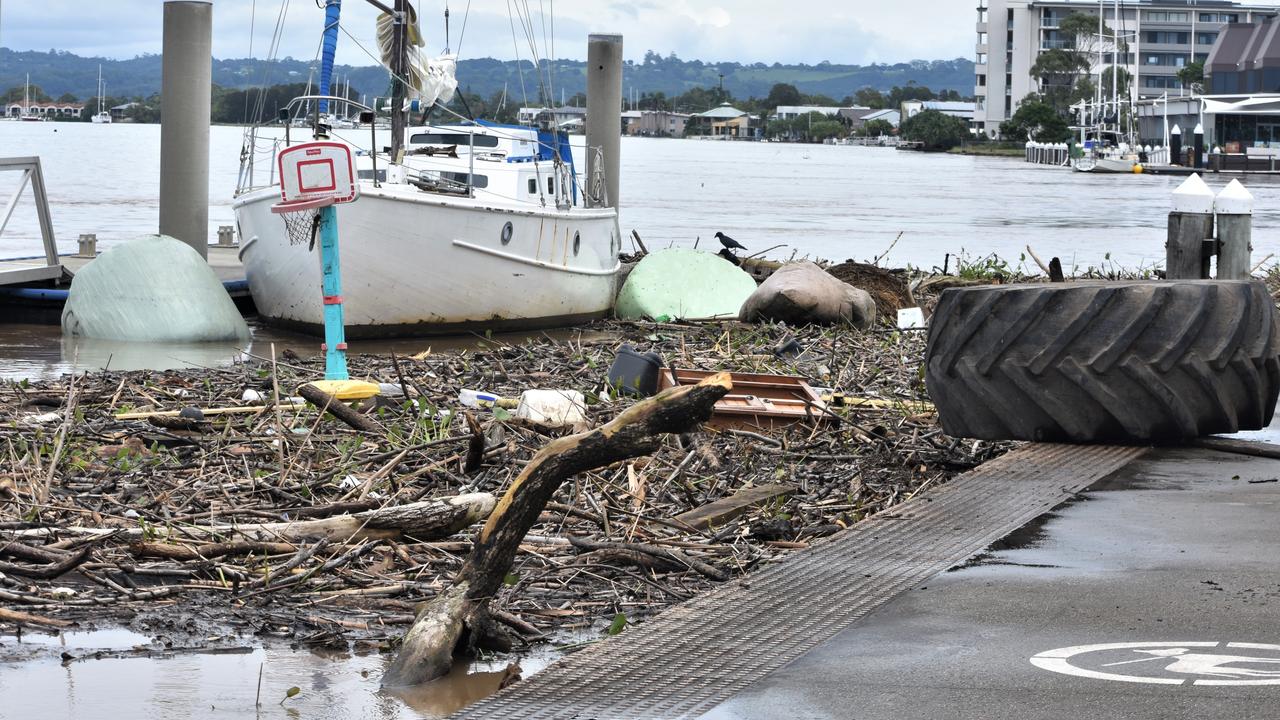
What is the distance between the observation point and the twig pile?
522 cm

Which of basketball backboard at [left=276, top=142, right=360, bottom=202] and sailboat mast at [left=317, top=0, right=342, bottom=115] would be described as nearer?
basketball backboard at [left=276, top=142, right=360, bottom=202]

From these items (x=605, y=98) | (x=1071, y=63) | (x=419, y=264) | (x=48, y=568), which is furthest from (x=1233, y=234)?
(x=1071, y=63)

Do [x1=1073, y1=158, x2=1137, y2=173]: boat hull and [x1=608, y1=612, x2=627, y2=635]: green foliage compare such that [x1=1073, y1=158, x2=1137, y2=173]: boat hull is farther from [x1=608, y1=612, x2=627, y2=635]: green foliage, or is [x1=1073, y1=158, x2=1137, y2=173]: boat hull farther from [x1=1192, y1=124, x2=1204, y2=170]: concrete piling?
[x1=608, y1=612, x2=627, y2=635]: green foliage

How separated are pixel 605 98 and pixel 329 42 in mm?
8358

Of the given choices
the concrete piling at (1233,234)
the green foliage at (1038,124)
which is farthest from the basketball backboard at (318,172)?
Result: the green foliage at (1038,124)

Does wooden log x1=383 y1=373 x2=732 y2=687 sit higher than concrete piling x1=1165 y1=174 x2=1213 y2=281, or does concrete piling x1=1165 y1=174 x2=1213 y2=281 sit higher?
concrete piling x1=1165 y1=174 x2=1213 y2=281

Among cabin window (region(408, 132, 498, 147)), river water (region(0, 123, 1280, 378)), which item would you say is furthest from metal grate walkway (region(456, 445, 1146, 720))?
cabin window (region(408, 132, 498, 147))

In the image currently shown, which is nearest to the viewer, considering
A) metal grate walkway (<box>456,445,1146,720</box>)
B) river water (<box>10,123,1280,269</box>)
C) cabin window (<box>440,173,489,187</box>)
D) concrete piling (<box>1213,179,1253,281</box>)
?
metal grate walkway (<box>456,445,1146,720</box>)

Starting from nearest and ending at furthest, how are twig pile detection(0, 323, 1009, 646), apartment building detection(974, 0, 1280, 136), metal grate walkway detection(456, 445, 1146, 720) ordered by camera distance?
metal grate walkway detection(456, 445, 1146, 720) → twig pile detection(0, 323, 1009, 646) → apartment building detection(974, 0, 1280, 136)

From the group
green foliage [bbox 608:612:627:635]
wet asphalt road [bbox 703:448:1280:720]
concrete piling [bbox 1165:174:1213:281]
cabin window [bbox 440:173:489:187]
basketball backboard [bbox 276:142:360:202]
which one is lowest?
green foliage [bbox 608:612:627:635]

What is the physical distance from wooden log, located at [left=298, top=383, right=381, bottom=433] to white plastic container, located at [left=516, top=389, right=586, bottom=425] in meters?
0.80

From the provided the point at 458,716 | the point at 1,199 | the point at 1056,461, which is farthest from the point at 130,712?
the point at 1,199

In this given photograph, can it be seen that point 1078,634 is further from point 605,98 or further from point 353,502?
point 605,98

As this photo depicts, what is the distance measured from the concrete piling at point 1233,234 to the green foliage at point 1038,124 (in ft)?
449
